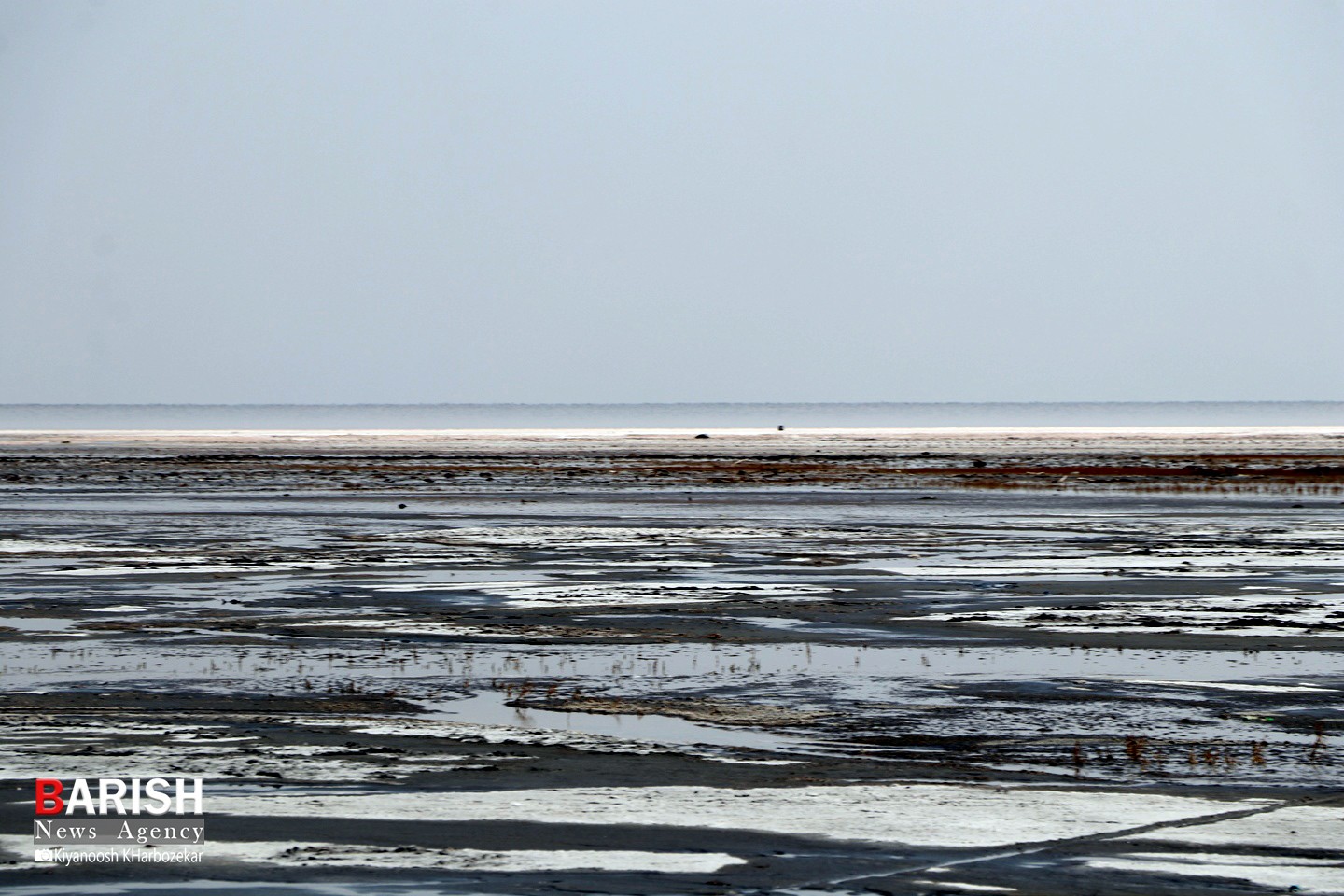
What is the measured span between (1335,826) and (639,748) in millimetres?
3707

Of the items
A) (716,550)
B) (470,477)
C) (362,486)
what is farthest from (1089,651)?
(470,477)

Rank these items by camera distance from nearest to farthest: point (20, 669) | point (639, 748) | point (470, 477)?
point (639, 748) → point (20, 669) → point (470, 477)

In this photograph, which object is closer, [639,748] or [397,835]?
[397,835]

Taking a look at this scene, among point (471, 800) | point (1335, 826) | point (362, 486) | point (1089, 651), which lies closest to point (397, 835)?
point (471, 800)

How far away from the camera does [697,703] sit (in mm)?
11359

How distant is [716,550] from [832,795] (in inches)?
668

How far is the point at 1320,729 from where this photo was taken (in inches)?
399

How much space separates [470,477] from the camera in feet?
175

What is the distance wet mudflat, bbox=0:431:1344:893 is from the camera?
287 inches

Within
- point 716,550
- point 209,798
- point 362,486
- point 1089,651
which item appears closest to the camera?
point 209,798

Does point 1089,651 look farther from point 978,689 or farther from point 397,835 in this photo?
point 397,835

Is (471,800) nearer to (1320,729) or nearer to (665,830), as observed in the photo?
(665,830)

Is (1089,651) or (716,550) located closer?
(1089,651)

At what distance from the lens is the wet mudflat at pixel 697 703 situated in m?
7.29
